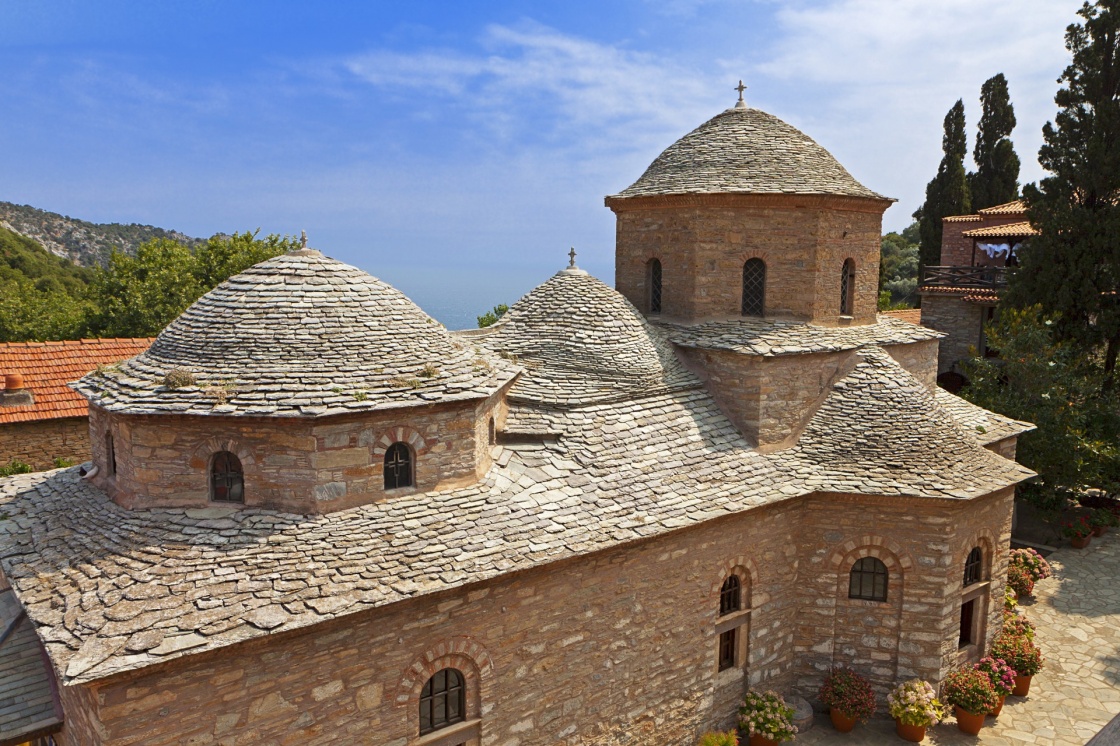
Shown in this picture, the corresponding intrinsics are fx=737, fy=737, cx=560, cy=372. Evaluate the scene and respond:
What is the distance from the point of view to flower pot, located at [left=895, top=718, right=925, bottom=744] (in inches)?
436

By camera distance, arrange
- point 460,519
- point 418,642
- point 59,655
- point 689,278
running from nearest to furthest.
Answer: point 59,655 < point 418,642 < point 460,519 < point 689,278

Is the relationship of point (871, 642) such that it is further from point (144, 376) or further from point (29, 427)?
point (29, 427)

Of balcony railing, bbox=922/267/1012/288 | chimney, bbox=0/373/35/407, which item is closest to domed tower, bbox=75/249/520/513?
chimney, bbox=0/373/35/407

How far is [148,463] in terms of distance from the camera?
8781 millimetres

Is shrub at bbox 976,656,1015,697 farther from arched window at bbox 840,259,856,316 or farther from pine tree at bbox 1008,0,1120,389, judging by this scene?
pine tree at bbox 1008,0,1120,389

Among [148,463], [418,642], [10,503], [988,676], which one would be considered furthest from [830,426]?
[10,503]

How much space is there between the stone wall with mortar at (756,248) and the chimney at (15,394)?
14536 mm

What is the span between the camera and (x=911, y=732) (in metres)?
11.1

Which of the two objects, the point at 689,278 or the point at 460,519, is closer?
the point at 460,519

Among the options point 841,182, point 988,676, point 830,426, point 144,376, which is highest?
point 841,182

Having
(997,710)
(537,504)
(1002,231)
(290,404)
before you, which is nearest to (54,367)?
(290,404)

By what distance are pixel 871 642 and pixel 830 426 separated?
11.5 feet

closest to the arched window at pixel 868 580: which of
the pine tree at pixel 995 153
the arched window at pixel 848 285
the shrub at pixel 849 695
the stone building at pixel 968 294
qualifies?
the shrub at pixel 849 695

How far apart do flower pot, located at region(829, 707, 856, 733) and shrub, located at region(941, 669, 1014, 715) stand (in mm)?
1651
